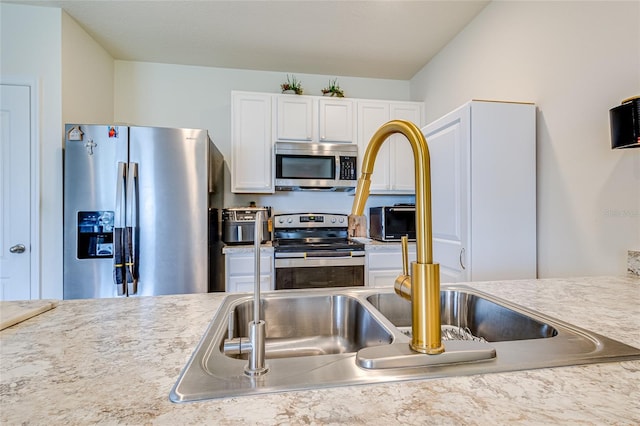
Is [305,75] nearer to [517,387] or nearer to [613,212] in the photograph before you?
[613,212]

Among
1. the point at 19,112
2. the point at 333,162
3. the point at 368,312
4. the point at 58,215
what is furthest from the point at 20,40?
the point at 368,312

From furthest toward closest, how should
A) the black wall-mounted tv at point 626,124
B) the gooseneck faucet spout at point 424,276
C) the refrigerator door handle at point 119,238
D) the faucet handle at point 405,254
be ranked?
the refrigerator door handle at point 119,238 → the black wall-mounted tv at point 626,124 → the faucet handle at point 405,254 → the gooseneck faucet spout at point 424,276

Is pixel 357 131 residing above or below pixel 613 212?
above

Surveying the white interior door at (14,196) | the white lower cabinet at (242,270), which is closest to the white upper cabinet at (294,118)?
the white lower cabinet at (242,270)

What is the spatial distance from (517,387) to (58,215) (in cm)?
285

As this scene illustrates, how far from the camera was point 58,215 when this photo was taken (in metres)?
2.24

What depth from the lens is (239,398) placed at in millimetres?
443

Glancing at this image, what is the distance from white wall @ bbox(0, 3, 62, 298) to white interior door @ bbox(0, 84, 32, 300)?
8cm

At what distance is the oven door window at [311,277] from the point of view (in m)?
2.53

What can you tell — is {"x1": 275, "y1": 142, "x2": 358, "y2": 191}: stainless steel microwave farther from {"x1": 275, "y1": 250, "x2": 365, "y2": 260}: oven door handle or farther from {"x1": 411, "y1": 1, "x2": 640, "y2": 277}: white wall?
{"x1": 411, "y1": 1, "x2": 640, "y2": 277}: white wall

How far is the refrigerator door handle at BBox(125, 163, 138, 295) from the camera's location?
2064mm

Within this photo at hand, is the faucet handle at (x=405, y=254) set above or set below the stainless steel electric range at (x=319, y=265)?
above

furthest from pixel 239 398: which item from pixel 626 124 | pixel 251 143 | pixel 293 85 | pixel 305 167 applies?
pixel 293 85

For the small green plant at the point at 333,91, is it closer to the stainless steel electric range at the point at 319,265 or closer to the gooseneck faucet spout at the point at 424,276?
the stainless steel electric range at the point at 319,265
